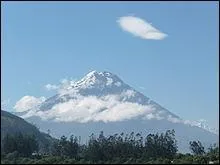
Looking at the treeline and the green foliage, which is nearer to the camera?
the treeline

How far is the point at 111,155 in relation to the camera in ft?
457

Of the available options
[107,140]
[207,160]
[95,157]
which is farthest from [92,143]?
[207,160]

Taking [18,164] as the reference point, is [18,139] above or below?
above

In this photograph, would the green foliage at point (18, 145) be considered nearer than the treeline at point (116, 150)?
No

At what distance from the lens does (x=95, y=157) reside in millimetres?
135750

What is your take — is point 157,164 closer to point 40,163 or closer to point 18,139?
point 40,163

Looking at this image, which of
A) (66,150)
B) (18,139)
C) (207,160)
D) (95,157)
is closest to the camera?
(207,160)

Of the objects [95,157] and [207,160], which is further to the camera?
[95,157]

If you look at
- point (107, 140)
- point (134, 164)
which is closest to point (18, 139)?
point (107, 140)

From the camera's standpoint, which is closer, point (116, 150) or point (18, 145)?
point (18, 145)

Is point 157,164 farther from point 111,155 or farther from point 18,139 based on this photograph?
point 18,139

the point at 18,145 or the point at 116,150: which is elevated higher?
the point at 18,145

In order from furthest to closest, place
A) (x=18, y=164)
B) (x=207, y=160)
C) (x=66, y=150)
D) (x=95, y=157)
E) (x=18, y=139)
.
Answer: (x=66, y=150), (x=18, y=139), (x=95, y=157), (x=207, y=160), (x=18, y=164)

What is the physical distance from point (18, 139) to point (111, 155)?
1061 inches
